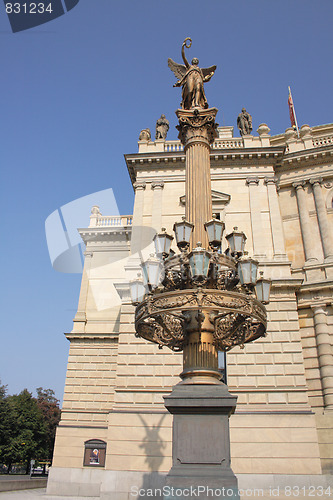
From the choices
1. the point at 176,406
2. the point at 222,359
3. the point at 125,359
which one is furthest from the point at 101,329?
the point at 176,406

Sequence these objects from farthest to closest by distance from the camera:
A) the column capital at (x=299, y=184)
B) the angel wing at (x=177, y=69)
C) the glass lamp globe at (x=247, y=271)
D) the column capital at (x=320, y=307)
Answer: the column capital at (x=299, y=184)
the column capital at (x=320, y=307)
the angel wing at (x=177, y=69)
the glass lamp globe at (x=247, y=271)

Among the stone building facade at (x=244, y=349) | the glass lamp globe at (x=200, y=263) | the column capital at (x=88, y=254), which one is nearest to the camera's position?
the glass lamp globe at (x=200, y=263)

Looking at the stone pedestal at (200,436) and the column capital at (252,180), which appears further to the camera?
the column capital at (252,180)

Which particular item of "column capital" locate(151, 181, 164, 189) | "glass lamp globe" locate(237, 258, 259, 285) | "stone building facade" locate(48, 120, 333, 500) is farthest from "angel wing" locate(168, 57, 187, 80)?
"column capital" locate(151, 181, 164, 189)

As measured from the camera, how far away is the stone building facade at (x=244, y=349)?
16.8 metres

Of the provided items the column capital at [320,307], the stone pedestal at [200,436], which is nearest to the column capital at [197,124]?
the stone pedestal at [200,436]

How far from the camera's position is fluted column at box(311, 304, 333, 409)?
60.4ft

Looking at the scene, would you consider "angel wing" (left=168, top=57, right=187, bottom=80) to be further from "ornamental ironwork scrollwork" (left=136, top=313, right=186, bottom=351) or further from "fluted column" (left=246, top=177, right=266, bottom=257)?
"fluted column" (left=246, top=177, right=266, bottom=257)

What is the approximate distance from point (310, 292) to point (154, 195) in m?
10.7

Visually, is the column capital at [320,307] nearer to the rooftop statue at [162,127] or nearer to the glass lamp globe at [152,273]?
the rooftop statue at [162,127]

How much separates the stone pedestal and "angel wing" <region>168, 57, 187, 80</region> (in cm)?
951

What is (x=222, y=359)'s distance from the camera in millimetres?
19172

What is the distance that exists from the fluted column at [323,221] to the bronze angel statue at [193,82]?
529 inches

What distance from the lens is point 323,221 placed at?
22672 mm
